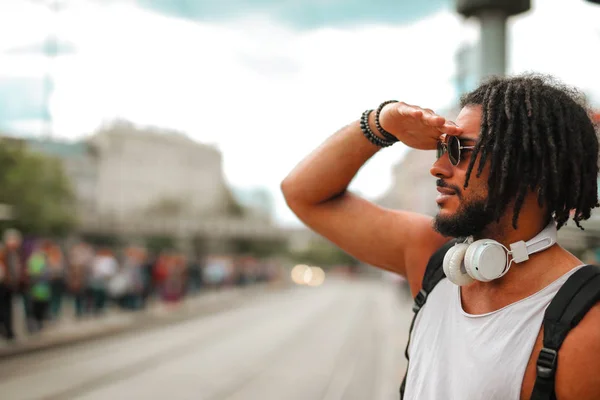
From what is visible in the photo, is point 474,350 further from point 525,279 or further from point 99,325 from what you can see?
point 99,325

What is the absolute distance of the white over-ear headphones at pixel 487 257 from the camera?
5.15 ft

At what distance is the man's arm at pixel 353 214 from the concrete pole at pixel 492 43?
4.48ft

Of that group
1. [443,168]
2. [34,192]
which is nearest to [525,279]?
[443,168]

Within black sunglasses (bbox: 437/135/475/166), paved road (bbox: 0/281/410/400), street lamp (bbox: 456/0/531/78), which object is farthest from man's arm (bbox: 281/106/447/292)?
paved road (bbox: 0/281/410/400)

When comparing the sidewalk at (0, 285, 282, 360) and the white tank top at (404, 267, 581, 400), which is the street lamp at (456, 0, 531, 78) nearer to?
the white tank top at (404, 267, 581, 400)

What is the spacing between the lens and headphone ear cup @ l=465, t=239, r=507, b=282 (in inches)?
61.7

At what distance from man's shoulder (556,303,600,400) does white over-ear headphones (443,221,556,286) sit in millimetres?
227

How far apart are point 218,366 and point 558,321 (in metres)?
9.00

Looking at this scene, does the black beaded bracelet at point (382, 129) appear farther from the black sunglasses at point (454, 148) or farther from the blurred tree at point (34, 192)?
the blurred tree at point (34, 192)

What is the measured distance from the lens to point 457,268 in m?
1.62

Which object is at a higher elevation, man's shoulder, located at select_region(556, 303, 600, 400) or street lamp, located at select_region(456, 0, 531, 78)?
street lamp, located at select_region(456, 0, 531, 78)

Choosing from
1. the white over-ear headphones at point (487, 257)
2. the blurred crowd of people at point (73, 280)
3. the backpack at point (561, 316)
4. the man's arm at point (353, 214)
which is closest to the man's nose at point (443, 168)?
the white over-ear headphones at point (487, 257)

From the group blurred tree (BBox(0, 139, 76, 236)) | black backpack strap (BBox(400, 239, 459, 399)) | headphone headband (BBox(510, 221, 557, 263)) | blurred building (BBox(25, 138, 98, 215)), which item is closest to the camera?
headphone headband (BBox(510, 221, 557, 263))

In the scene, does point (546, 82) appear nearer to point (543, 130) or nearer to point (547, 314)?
point (543, 130)
